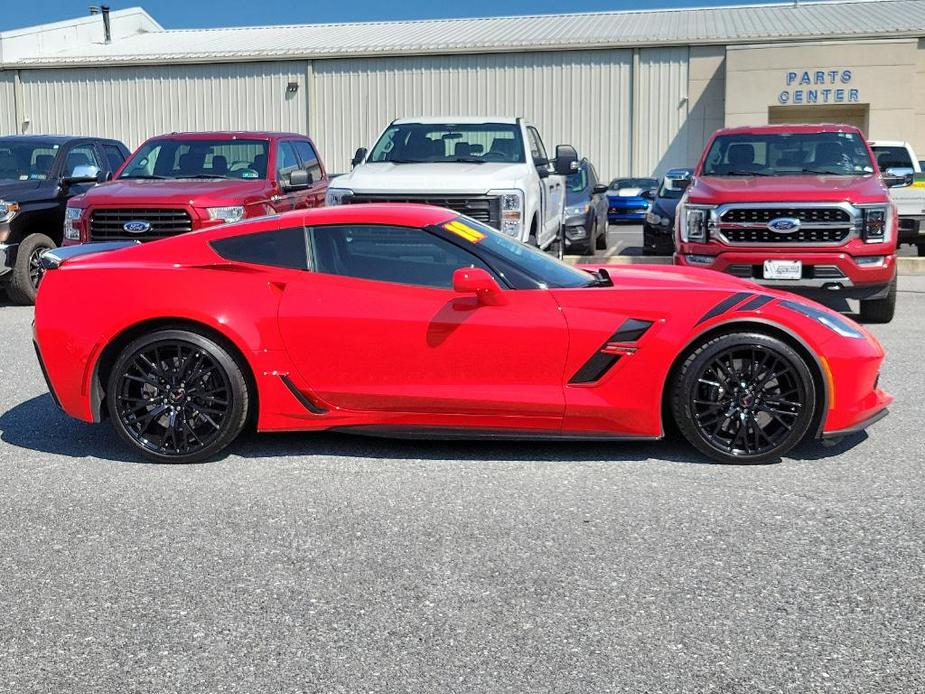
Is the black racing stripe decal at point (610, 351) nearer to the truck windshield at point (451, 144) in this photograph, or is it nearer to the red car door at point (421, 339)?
the red car door at point (421, 339)

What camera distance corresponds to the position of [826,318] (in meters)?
Answer: 5.58

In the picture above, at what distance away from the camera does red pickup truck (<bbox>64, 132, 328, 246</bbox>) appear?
11.1 meters

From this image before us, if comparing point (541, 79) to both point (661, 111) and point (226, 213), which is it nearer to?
point (661, 111)

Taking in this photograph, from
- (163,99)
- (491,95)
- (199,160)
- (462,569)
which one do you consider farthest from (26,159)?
(163,99)

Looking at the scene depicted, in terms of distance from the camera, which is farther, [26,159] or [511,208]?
[26,159]

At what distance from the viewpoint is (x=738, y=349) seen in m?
5.43

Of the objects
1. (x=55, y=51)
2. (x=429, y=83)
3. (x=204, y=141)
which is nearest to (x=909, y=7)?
(x=429, y=83)

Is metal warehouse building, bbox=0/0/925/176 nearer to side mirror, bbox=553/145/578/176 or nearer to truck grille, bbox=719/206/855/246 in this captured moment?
side mirror, bbox=553/145/578/176

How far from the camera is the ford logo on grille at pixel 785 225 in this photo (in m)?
10.1

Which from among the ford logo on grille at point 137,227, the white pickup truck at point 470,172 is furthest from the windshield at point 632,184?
the ford logo on grille at point 137,227

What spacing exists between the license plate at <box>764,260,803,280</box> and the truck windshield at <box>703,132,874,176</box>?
1.56 metres

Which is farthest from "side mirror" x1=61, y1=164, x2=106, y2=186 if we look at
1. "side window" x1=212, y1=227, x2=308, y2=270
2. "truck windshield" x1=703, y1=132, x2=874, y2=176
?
"side window" x1=212, y1=227, x2=308, y2=270

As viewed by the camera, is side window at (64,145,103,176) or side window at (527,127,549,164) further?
side window at (64,145,103,176)

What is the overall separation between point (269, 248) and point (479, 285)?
3.95ft
